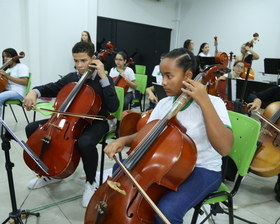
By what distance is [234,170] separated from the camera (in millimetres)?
1782

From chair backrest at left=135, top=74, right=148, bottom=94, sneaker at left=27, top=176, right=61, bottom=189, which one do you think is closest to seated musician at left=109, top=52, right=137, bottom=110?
chair backrest at left=135, top=74, right=148, bottom=94

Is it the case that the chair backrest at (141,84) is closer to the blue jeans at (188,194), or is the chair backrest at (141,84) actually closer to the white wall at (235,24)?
the blue jeans at (188,194)

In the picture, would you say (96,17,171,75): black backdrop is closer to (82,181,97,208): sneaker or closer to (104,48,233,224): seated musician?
(82,181,97,208): sneaker

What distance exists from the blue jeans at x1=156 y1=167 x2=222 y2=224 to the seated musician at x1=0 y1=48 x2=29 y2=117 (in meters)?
2.41

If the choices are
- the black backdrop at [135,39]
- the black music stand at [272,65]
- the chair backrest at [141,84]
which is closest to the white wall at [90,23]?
the black backdrop at [135,39]

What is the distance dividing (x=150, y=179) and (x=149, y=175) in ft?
0.05

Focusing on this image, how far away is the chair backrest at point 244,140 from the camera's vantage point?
109 centimetres

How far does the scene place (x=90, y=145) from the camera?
4.99 ft

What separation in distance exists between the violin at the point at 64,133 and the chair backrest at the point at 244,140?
2.98 feet

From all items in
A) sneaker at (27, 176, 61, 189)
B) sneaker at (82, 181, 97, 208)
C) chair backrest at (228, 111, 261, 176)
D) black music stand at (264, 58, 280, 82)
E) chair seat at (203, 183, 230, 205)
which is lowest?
sneaker at (27, 176, 61, 189)

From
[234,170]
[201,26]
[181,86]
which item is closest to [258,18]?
[201,26]

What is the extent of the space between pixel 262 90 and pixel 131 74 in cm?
162

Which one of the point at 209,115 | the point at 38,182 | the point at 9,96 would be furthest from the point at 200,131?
the point at 9,96

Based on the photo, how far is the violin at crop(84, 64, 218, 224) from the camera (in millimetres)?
890
